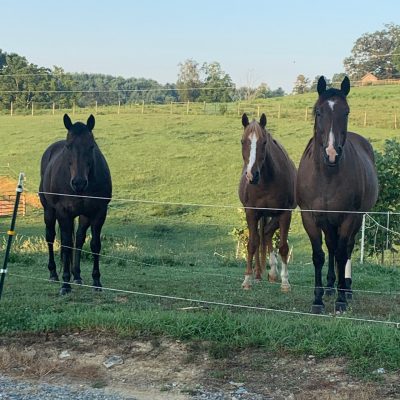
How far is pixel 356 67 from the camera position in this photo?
87875mm

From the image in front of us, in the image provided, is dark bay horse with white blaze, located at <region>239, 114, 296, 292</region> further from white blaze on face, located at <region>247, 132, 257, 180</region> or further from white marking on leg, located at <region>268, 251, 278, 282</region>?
white marking on leg, located at <region>268, 251, 278, 282</region>

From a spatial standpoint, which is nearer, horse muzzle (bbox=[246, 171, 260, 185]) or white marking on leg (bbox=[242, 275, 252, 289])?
horse muzzle (bbox=[246, 171, 260, 185])

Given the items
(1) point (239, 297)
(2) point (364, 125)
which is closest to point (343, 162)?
(1) point (239, 297)

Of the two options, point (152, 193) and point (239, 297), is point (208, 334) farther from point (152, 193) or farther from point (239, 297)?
point (152, 193)

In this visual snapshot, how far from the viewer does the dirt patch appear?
4.84m

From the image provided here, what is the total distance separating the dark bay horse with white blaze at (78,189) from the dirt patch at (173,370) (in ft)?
7.45

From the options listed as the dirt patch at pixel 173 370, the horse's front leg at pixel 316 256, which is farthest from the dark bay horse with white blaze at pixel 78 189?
the horse's front leg at pixel 316 256

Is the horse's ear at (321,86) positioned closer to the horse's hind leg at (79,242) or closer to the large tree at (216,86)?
the horse's hind leg at (79,242)

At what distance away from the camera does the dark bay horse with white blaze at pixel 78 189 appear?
789 centimetres

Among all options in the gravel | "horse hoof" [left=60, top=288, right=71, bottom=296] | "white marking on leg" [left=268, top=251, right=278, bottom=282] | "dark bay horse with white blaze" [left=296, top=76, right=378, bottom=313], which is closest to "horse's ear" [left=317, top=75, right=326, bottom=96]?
"dark bay horse with white blaze" [left=296, top=76, right=378, bottom=313]

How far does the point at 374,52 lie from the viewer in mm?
87750

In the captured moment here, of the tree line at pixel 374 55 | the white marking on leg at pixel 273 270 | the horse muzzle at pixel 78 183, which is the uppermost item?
the tree line at pixel 374 55

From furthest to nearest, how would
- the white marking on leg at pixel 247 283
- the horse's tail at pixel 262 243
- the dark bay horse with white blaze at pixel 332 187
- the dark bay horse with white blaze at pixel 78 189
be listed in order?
the horse's tail at pixel 262 243, the white marking on leg at pixel 247 283, the dark bay horse with white blaze at pixel 78 189, the dark bay horse with white blaze at pixel 332 187

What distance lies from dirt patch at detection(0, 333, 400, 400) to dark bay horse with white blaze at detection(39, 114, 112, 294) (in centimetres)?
227
